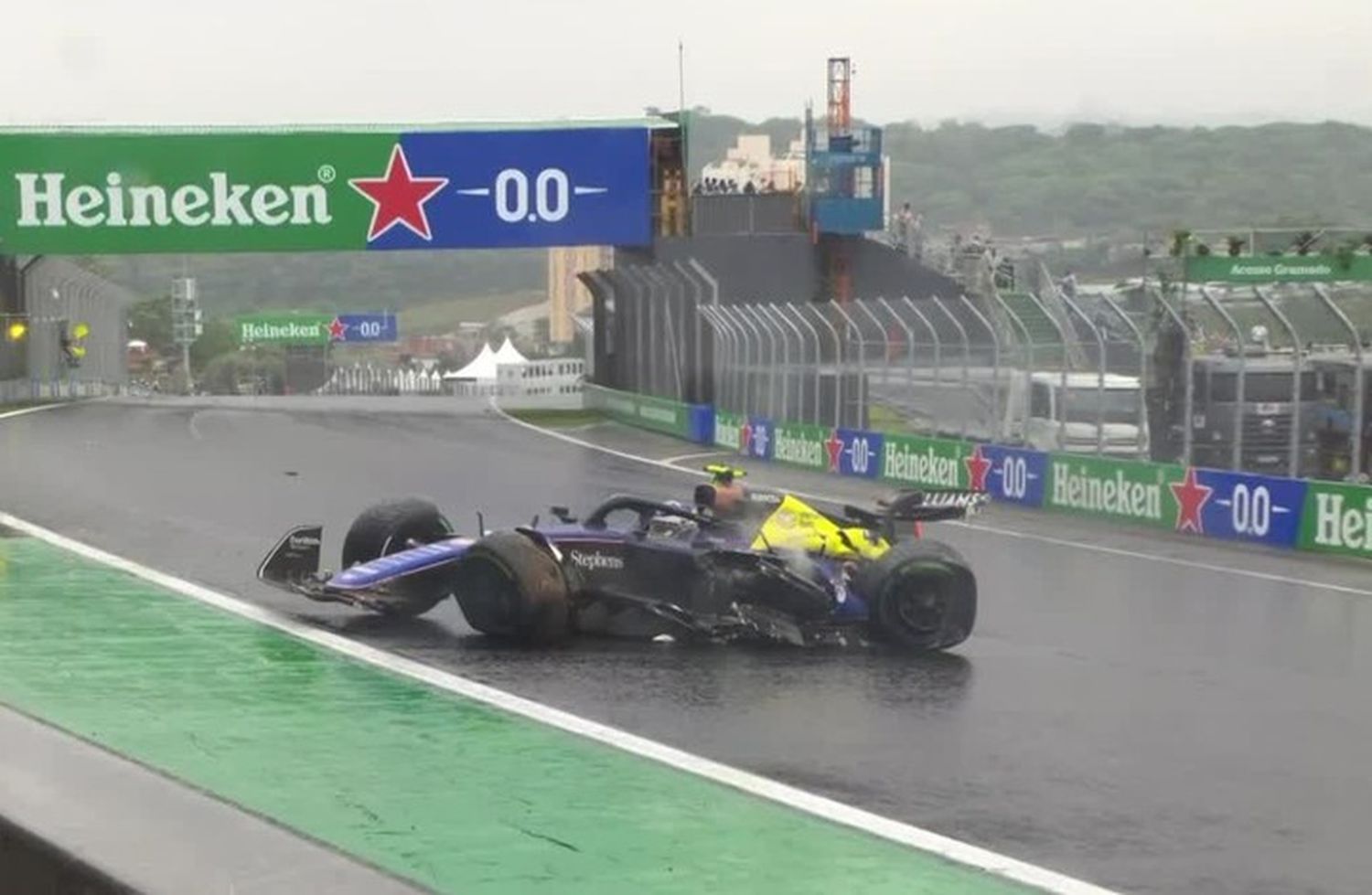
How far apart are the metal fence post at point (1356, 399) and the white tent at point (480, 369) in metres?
81.7

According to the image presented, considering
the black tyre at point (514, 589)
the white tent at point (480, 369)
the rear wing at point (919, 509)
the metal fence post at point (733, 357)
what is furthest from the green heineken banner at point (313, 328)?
the black tyre at point (514, 589)

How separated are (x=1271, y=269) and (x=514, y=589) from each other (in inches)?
928

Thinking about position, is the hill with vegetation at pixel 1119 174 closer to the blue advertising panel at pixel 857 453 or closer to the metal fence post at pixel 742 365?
the metal fence post at pixel 742 365

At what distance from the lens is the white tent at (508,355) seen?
341 ft

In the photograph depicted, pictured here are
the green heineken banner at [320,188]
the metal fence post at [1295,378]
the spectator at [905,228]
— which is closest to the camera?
the metal fence post at [1295,378]

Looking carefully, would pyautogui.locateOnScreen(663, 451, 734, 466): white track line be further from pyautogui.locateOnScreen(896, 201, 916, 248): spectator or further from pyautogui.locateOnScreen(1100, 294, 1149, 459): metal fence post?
pyautogui.locateOnScreen(896, 201, 916, 248): spectator

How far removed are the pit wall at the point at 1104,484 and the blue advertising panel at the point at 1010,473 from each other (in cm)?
1

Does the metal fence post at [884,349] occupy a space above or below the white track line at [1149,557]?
above

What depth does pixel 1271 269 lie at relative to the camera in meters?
32.3

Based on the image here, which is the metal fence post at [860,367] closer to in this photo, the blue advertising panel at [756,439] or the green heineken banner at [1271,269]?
the blue advertising panel at [756,439]

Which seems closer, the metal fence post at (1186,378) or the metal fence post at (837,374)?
the metal fence post at (1186,378)

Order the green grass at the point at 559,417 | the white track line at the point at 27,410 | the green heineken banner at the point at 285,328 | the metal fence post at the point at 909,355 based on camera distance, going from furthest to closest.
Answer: the green heineken banner at the point at 285,328 < the green grass at the point at 559,417 < the white track line at the point at 27,410 < the metal fence post at the point at 909,355

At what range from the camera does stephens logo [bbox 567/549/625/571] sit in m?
12.0

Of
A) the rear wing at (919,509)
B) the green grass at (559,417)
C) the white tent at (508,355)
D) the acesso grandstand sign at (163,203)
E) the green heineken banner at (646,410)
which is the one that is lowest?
the white tent at (508,355)
